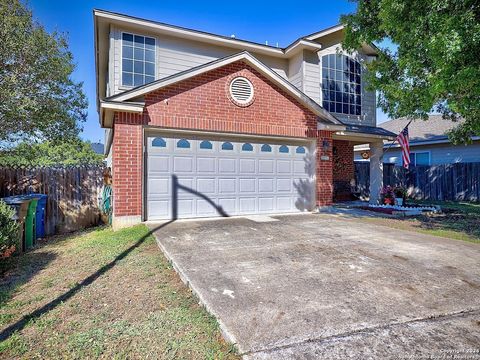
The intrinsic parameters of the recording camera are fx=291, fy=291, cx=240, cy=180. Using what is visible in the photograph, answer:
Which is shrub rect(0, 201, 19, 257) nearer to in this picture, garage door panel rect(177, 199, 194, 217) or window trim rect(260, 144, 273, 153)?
garage door panel rect(177, 199, 194, 217)

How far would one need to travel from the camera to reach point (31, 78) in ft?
33.0

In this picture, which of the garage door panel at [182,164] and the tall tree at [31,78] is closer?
the garage door panel at [182,164]

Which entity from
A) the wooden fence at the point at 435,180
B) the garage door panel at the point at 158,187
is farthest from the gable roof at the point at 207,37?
the wooden fence at the point at 435,180

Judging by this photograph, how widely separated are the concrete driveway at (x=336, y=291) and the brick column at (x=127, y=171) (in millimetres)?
1722

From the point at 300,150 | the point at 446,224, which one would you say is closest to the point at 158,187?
the point at 300,150

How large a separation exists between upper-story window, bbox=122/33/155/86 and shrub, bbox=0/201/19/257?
5.94 meters

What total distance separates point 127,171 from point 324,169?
6.50 meters

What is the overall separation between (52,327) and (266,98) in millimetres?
8104

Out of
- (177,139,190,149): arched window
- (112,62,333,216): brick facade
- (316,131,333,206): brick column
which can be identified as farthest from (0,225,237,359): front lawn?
(316,131,333,206): brick column

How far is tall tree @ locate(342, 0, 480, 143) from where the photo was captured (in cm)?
566

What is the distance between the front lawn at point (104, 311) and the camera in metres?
2.53

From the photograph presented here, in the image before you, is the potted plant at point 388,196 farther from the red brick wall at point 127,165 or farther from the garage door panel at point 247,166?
the red brick wall at point 127,165

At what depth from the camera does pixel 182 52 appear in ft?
36.1

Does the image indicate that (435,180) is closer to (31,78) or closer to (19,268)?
(19,268)
